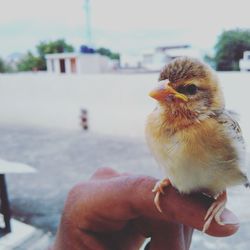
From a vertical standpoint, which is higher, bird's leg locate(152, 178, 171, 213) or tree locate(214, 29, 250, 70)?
tree locate(214, 29, 250, 70)

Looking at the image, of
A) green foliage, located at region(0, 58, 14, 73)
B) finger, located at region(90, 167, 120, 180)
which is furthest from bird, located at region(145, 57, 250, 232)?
green foliage, located at region(0, 58, 14, 73)

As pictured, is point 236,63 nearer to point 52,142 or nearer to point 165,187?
point 165,187

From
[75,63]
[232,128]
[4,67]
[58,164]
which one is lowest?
[58,164]

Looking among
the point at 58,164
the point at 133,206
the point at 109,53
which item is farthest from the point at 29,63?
the point at 133,206

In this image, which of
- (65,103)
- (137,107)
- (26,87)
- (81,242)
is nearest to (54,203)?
(81,242)

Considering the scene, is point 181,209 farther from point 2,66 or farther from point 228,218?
point 2,66

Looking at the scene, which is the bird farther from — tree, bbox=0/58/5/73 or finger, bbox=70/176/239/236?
tree, bbox=0/58/5/73
